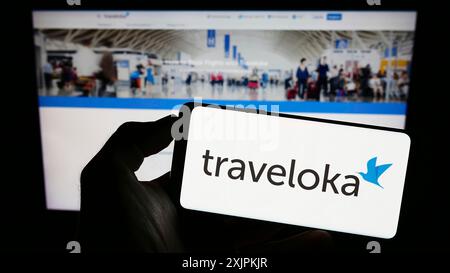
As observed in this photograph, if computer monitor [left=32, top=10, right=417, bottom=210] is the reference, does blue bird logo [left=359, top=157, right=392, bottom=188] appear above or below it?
below

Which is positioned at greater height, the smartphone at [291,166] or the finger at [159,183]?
the smartphone at [291,166]

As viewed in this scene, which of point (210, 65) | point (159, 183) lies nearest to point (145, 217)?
point (159, 183)

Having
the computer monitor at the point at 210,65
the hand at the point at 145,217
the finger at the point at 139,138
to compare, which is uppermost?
the computer monitor at the point at 210,65

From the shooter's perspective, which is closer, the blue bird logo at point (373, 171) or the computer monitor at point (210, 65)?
the blue bird logo at point (373, 171)

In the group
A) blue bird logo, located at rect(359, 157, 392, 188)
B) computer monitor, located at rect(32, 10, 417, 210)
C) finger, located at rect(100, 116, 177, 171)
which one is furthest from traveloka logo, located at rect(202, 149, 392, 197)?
computer monitor, located at rect(32, 10, 417, 210)

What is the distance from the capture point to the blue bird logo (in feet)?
1.28

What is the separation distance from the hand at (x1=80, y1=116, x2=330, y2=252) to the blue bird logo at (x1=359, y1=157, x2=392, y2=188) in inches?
4.3

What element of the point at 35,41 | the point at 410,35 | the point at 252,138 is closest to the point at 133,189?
the point at 252,138

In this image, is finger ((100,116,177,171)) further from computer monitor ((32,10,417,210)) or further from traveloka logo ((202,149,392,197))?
computer monitor ((32,10,417,210))

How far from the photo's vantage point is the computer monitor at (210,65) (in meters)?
0.74

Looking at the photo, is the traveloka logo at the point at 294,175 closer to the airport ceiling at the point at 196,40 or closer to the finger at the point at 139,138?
the finger at the point at 139,138

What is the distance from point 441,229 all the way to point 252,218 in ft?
2.36
